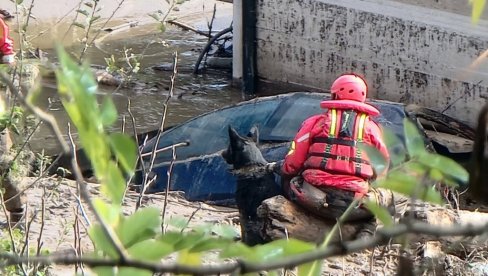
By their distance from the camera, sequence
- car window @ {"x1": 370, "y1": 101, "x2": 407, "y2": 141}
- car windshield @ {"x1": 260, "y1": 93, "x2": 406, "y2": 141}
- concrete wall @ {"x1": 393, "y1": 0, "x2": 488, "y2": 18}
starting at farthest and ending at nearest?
concrete wall @ {"x1": 393, "y1": 0, "x2": 488, "y2": 18} < car windshield @ {"x1": 260, "y1": 93, "x2": 406, "y2": 141} < car window @ {"x1": 370, "y1": 101, "x2": 407, "y2": 141}

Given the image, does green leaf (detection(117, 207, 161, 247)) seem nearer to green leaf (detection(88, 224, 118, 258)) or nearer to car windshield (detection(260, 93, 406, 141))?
green leaf (detection(88, 224, 118, 258))

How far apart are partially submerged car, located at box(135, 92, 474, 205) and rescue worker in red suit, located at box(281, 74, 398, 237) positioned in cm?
188

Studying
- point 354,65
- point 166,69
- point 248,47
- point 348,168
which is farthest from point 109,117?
point 166,69

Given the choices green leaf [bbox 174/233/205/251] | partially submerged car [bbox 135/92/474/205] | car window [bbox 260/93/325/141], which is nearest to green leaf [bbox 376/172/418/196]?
green leaf [bbox 174/233/205/251]

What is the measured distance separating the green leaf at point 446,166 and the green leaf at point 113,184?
36 cm

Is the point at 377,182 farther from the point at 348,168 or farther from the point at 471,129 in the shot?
the point at 471,129

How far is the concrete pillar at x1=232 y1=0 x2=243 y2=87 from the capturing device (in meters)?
13.9

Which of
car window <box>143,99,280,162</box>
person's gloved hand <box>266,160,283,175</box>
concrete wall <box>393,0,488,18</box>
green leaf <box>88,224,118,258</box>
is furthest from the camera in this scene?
concrete wall <box>393,0,488,18</box>

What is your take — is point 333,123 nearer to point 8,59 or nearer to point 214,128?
point 8,59

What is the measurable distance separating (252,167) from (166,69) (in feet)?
26.7

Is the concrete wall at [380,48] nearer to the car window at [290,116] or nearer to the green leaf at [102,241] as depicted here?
the car window at [290,116]

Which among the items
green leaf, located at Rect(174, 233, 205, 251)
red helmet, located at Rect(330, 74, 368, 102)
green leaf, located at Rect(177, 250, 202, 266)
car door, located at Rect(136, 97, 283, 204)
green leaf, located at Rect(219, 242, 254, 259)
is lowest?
car door, located at Rect(136, 97, 283, 204)

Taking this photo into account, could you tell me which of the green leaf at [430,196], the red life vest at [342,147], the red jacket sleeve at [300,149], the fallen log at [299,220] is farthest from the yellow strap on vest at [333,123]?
the green leaf at [430,196]

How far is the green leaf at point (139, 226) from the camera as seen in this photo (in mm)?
1073
